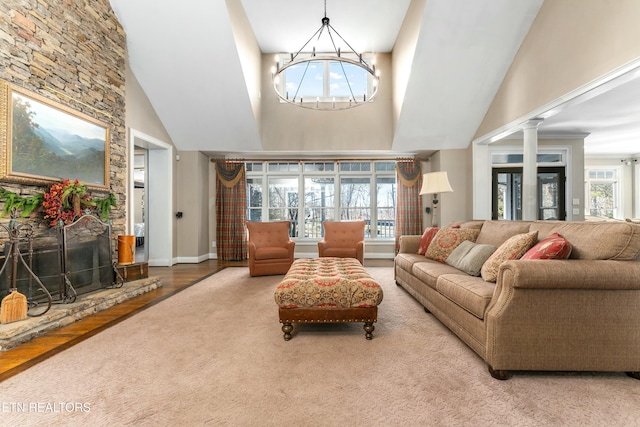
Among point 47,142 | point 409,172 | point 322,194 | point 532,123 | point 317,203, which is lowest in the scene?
point 317,203

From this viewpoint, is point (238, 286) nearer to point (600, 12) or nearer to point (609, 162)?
point (600, 12)

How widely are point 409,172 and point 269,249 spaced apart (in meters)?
3.53

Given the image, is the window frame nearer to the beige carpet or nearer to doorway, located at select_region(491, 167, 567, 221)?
doorway, located at select_region(491, 167, 567, 221)

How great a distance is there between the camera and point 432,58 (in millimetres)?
4430

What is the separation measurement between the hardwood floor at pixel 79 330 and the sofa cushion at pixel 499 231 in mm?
3706

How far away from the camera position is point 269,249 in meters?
4.70

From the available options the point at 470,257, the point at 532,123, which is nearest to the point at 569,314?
the point at 470,257

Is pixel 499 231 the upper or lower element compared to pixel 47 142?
lower

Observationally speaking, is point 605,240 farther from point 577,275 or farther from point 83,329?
point 83,329

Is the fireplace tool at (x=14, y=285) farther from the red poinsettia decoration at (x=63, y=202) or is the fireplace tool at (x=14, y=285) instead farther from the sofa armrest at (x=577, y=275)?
the sofa armrest at (x=577, y=275)

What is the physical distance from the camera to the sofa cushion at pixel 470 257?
2605 mm

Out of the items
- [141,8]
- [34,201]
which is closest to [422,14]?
[141,8]

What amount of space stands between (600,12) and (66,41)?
18.7 feet

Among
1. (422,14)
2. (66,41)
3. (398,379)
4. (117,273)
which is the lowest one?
(398,379)
